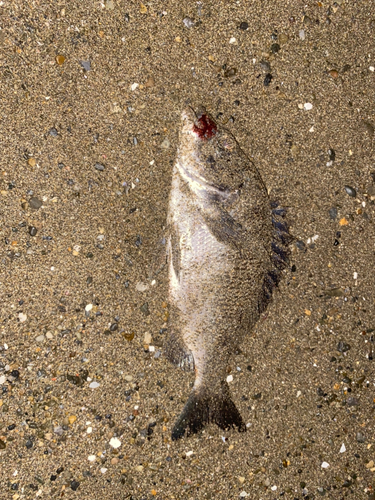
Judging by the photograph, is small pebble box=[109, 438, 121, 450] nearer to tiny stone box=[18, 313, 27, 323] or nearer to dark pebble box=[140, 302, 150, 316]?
dark pebble box=[140, 302, 150, 316]

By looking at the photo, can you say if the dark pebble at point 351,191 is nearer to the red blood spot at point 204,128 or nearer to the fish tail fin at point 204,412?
the red blood spot at point 204,128

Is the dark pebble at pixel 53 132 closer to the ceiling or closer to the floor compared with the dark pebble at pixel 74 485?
closer to the ceiling

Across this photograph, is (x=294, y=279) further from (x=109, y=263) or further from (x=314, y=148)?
(x=109, y=263)

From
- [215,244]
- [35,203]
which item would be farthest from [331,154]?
[35,203]

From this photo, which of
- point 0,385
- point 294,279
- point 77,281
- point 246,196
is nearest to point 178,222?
point 246,196

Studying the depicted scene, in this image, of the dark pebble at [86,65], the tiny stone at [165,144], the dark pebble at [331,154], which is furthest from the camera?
the dark pebble at [331,154]

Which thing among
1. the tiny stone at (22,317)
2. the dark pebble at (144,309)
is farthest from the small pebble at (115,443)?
the tiny stone at (22,317)

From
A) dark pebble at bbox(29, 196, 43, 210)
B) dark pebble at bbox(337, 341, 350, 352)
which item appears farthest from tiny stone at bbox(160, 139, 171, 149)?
dark pebble at bbox(337, 341, 350, 352)
